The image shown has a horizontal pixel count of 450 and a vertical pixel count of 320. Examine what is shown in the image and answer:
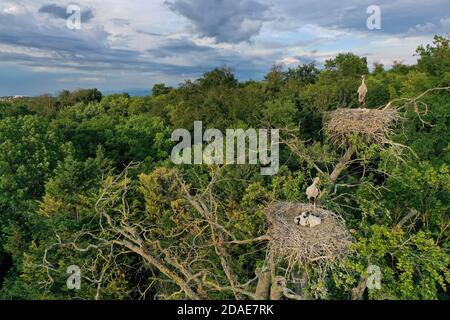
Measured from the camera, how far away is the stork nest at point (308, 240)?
787 centimetres

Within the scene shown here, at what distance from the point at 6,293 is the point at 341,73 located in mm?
36941

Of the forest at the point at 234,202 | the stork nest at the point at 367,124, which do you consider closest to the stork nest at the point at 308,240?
the forest at the point at 234,202

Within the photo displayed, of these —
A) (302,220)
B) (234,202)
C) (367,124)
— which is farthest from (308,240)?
(234,202)

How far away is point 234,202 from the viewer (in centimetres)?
1708

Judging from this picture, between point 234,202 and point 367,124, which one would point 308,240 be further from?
point 234,202

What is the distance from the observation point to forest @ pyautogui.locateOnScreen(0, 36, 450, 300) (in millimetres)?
9328

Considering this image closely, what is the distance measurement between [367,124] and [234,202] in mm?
8111

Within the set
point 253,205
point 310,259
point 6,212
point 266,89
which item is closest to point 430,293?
point 310,259

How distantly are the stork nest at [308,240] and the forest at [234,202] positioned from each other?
4 cm

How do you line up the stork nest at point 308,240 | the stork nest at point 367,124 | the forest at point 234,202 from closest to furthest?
the stork nest at point 308,240, the forest at point 234,202, the stork nest at point 367,124

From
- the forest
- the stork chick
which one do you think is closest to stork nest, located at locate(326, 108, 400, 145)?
the forest

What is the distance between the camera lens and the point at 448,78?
24.6 m

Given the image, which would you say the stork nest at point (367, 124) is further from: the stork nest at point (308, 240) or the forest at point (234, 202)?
the stork nest at point (308, 240)

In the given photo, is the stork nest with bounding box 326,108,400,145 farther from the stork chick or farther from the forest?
the stork chick
